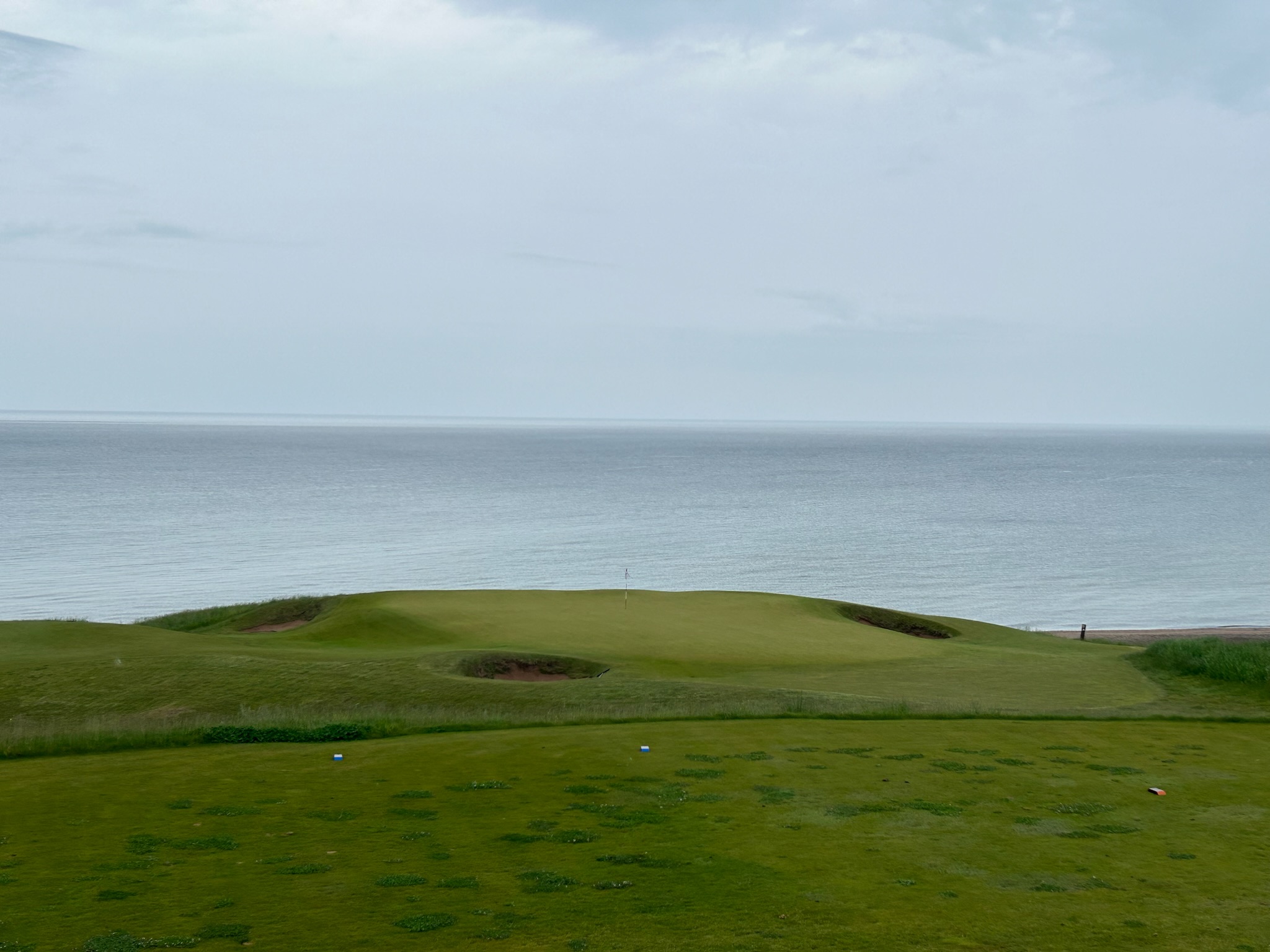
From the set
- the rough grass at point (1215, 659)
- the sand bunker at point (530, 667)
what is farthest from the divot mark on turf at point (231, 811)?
the rough grass at point (1215, 659)

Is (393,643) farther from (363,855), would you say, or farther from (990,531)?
(990,531)

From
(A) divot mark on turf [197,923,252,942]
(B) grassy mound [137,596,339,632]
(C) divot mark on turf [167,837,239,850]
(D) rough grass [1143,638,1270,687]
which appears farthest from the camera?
(B) grassy mound [137,596,339,632]

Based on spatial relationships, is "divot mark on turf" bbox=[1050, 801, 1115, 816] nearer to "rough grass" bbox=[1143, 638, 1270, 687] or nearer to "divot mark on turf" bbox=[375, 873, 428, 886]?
"divot mark on turf" bbox=[375, 873, 428, 886]

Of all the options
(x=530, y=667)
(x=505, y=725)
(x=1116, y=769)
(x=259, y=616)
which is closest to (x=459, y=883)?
(x=505, y=725)

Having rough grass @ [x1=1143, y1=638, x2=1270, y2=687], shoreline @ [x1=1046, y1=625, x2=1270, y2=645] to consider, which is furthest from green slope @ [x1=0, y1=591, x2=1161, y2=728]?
shoreline @ [x1=1046, y1=625, x2=1270, y2=645]

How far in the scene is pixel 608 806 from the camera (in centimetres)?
1127

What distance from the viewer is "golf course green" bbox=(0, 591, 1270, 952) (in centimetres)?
812

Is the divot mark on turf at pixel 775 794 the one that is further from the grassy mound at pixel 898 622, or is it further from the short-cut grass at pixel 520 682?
the grassy mound at pixel 898 622

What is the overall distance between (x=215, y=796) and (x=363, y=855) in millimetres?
2779

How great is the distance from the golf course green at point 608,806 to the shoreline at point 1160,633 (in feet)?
70.7

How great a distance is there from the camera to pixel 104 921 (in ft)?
26.1

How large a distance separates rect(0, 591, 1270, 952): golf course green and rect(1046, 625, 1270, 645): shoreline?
21547 millimetres

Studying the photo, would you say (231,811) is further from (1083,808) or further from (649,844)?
(1083,808)

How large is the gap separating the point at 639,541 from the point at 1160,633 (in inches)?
1590
